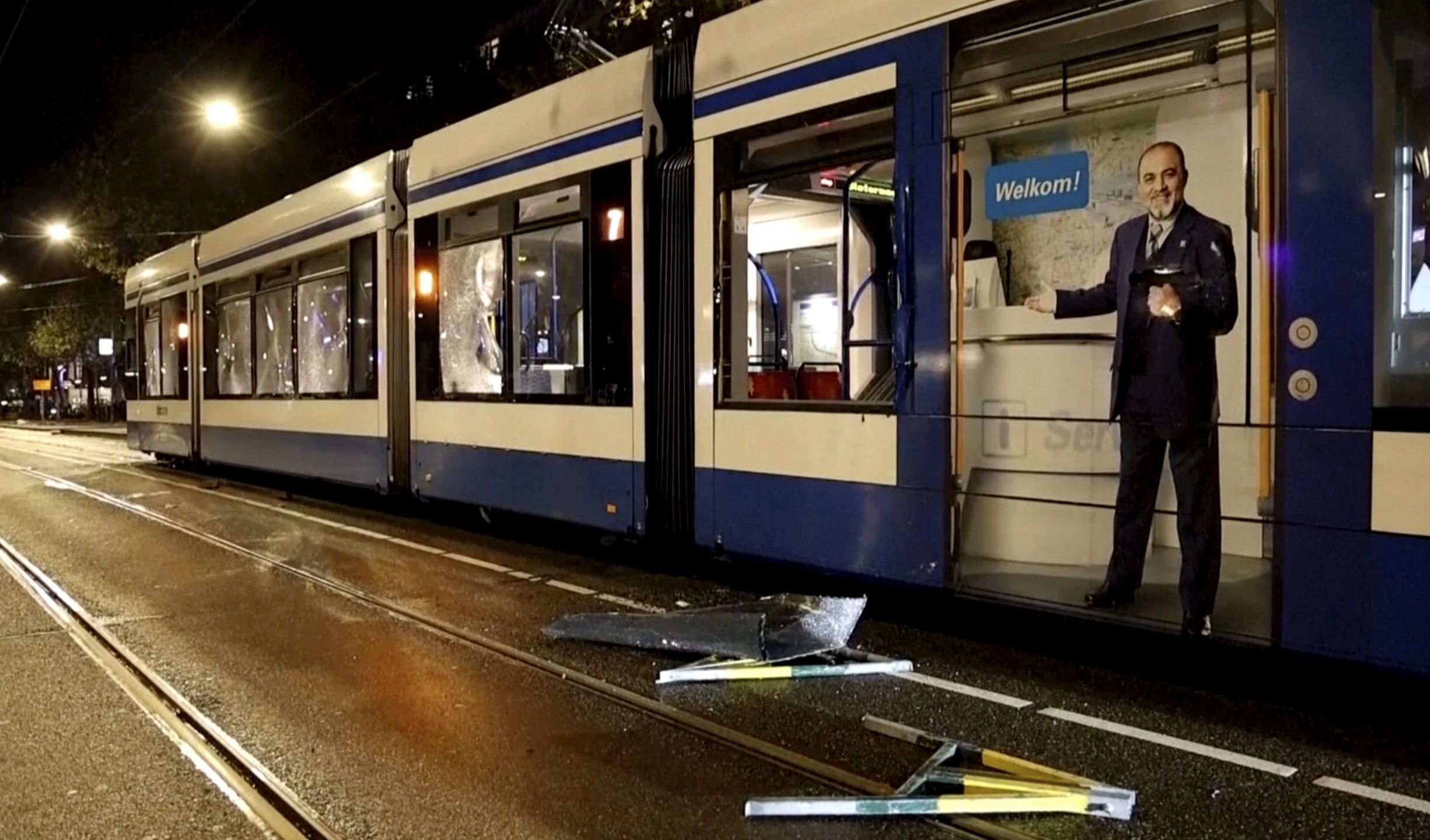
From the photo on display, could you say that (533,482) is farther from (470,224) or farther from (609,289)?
(470,224)

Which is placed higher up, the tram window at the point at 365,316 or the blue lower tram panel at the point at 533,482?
the tram window at the point at 365,316

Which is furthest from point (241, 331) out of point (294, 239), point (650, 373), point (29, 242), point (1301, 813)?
point (29, 242)

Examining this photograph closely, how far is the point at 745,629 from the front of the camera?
6625 millimetres

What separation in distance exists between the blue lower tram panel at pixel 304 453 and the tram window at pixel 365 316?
0.62 meters

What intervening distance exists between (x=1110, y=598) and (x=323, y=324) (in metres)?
10.2

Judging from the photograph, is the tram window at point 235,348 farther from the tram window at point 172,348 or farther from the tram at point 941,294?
the tram at point 941,294

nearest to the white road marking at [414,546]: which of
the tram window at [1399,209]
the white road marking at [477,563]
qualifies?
the white road marking at [477,563]

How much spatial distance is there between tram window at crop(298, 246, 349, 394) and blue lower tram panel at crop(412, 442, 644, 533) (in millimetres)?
2180

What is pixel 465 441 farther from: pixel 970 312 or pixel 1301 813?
pixel 1301 813

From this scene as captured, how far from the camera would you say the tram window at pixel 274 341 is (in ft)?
48.3

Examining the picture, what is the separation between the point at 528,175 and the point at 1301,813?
7332 millimetres

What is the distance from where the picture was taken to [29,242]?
56625mm

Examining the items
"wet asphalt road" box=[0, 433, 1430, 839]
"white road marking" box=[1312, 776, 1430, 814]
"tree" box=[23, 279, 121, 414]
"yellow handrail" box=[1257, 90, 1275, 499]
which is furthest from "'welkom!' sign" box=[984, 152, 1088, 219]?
"tree" box=[23, 279, 121, 414]

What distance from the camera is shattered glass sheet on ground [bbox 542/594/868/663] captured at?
6.50 metres
